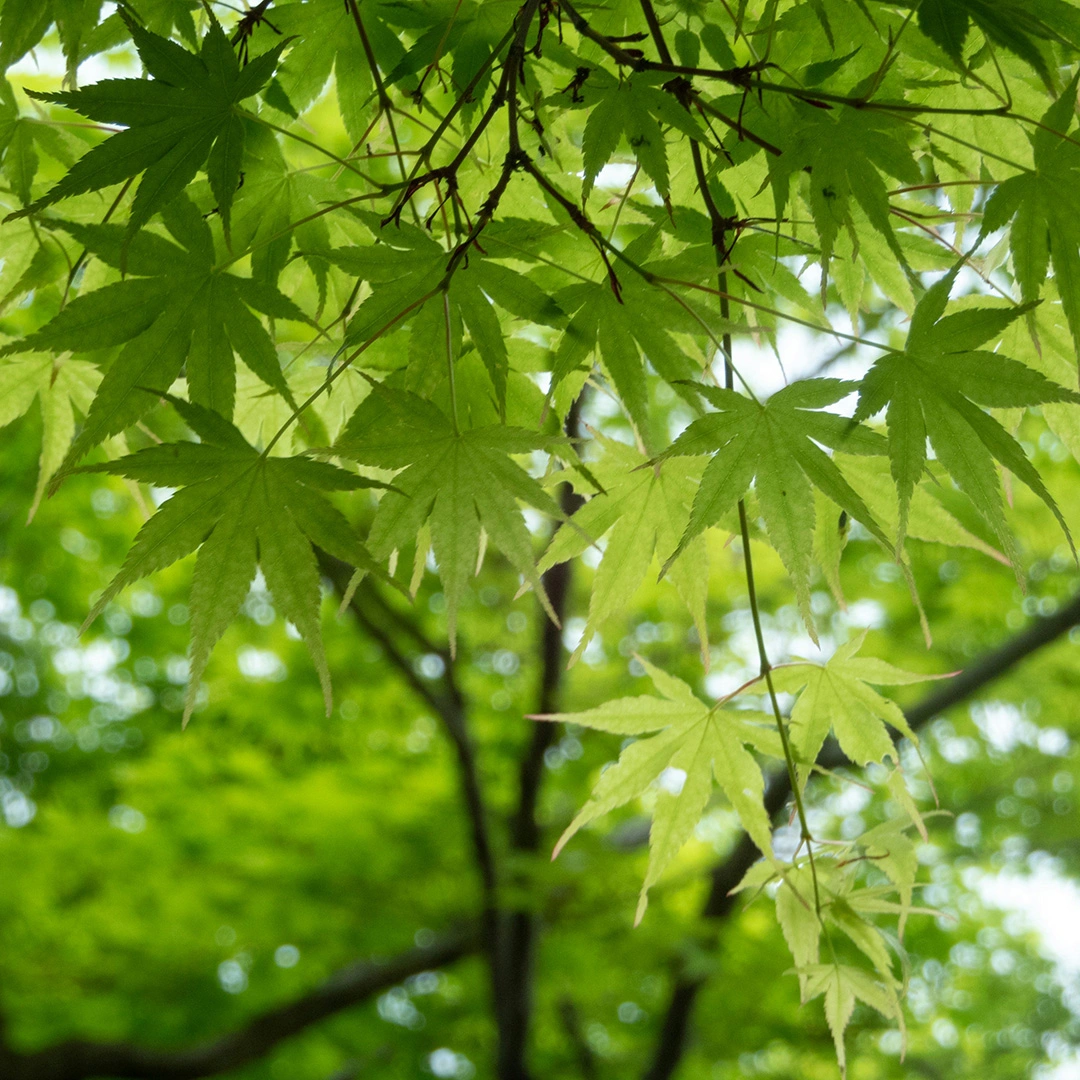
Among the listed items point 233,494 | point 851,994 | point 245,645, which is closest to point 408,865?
point 245,645

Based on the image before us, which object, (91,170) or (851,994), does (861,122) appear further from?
(851,994)

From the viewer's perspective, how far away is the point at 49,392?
1.36 meters

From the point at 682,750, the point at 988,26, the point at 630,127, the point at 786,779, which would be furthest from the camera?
the point at 786,779

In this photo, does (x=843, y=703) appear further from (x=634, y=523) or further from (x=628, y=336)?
(x=628, y=336)

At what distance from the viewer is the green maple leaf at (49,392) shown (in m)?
1.33

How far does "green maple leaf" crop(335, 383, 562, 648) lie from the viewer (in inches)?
35.3

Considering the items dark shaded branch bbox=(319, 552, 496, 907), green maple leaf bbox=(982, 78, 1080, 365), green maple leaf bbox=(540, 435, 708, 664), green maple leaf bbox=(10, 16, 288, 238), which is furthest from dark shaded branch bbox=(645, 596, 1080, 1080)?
green maple leaf bbox=(10, 16, 288, 238)

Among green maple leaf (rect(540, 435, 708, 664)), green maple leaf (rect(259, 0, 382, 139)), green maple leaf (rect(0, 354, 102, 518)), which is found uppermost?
green maple leaf (rect(259, 0, 382, 139))

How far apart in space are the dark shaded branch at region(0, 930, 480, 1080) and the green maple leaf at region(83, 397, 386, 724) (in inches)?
187

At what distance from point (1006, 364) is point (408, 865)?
16.3ft

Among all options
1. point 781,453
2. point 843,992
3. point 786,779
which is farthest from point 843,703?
point 786,779

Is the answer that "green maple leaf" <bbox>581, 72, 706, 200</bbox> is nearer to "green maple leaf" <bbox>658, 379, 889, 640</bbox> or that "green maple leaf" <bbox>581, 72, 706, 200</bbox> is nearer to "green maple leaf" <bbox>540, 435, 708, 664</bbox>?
"green maple leaf" <bbox>658, 379, 889, 640</bbox>

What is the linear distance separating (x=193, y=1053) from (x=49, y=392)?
4733 millimetres

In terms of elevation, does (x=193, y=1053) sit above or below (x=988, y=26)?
above
